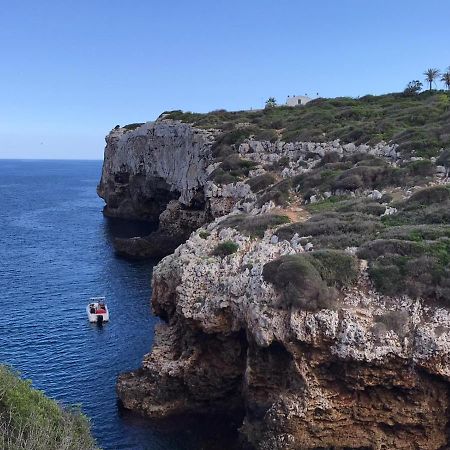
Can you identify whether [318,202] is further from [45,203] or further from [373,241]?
[45,203]

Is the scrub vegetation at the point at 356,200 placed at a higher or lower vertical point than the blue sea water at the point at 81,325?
higher

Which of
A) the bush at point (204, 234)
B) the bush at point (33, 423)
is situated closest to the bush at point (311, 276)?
the bush at point (204, 234)

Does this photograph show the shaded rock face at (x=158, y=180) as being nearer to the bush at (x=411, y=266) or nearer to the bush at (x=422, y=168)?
the bush at (x=422, y=168)

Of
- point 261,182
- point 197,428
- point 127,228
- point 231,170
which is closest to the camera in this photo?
point 197,428

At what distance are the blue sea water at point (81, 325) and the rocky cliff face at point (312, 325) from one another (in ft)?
5.60

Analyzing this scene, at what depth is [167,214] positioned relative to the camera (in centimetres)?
6303

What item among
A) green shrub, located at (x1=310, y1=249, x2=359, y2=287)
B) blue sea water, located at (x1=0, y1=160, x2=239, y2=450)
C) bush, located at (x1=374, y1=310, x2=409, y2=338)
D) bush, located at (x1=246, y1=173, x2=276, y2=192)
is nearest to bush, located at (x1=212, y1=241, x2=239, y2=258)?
green shrub, located at (x1=310, y1=249, x2=359, y2=287)

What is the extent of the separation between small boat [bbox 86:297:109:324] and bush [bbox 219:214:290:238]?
41.6ft

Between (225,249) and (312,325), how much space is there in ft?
25.7

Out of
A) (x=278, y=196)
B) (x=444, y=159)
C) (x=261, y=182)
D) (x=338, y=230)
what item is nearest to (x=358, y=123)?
(x=261, y=182)

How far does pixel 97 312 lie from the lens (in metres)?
38.3

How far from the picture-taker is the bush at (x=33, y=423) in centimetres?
1494

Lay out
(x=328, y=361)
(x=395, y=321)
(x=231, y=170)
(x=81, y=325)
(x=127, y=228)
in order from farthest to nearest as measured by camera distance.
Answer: (x=127, y=228)
(x=231, y=170)
(x=81, y=325)
(x=328, y=361)
(x=395, y=321)

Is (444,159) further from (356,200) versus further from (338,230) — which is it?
(338,230)
